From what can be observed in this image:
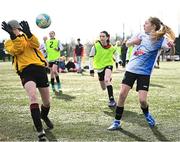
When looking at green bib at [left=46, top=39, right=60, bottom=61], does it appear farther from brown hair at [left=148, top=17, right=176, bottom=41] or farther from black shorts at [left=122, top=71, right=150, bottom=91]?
brown hair at [left=148, top=17, right=176, bottom=41]

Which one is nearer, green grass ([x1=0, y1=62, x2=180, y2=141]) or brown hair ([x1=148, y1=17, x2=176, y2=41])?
green grass ([x1=0, y1=62, x2=180, y2=141])

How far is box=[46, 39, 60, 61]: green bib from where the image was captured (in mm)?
17781

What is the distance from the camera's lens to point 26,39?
8344 millimetres

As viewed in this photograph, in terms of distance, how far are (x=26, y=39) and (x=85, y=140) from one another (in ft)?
7.13

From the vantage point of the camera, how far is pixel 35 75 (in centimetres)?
840

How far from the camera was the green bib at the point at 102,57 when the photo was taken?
518 inches

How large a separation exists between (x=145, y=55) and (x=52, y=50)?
9.01 metres

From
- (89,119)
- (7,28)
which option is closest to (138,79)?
(89,119)

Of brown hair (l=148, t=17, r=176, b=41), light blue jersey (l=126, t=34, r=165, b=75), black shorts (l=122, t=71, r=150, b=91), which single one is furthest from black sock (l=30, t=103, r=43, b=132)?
brown hair (l=148, t=17, r=176, b=41)

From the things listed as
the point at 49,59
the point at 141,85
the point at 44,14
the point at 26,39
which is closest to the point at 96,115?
the point at 141,85

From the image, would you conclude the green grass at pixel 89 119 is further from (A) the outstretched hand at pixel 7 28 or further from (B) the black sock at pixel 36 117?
(A) the outstretched hand at pixel 7 28

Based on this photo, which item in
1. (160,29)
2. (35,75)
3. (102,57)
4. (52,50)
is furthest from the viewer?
(52,50)

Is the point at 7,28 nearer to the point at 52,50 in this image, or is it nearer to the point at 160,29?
the point at 160,29

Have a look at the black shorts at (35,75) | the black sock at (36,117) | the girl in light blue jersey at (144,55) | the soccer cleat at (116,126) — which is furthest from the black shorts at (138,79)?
the black sock at (36,117)
